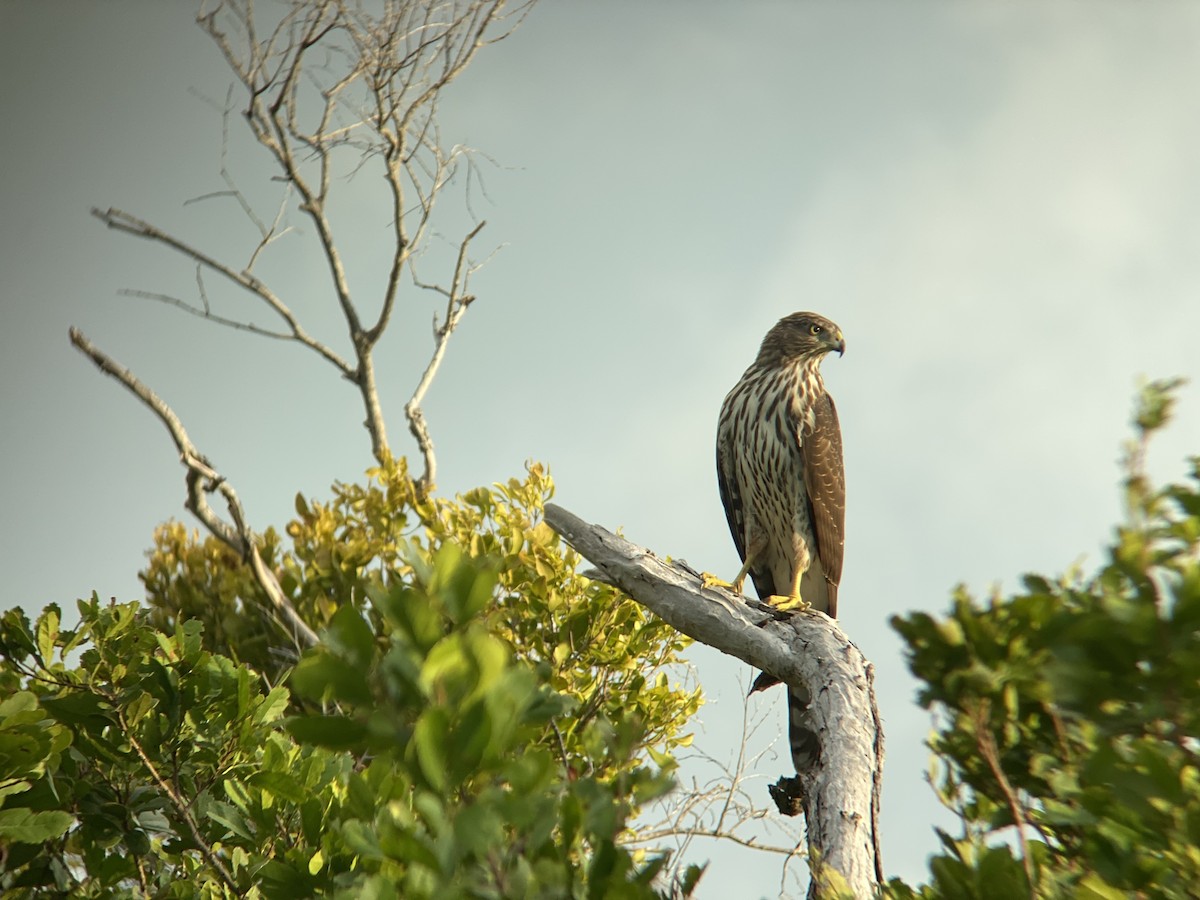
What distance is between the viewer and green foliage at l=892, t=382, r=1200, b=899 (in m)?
1.18

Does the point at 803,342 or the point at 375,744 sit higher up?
the point at 803,342

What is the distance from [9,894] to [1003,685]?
227 centimetres

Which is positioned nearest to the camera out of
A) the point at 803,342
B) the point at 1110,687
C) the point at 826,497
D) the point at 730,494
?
the point at 1110,687

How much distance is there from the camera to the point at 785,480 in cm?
535

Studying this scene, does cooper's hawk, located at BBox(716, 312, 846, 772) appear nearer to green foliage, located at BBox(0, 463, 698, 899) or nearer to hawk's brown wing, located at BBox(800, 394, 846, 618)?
hawk's brown wing, located at BBox(800, 394, 846, 618)

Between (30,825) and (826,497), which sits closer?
(30,825)

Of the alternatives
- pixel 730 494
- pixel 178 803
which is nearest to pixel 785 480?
pixel 730 494

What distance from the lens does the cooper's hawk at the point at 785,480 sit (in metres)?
5.31

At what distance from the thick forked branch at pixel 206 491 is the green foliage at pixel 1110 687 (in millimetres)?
6790

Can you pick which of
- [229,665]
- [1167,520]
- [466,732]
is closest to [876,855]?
[229,665]

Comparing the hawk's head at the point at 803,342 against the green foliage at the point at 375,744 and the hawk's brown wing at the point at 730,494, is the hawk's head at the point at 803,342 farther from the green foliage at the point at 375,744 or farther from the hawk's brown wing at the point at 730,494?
the green foliage at the point at 375,744

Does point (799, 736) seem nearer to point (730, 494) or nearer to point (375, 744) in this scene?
point (730, 494)

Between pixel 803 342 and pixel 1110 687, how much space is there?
490 centimetres

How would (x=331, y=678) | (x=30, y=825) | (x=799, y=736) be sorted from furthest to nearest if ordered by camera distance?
(x=799, y=736) < (x=30, y=825) < (x=331, y=678)
